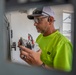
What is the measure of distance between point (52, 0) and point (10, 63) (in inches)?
19.8

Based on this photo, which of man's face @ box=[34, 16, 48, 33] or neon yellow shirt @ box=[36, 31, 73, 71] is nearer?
neon yellow shirt @ box=[36, 31, 73, 71]

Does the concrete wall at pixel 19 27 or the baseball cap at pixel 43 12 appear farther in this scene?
the concrete wall at pixel 19 27

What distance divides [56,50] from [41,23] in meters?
0.19

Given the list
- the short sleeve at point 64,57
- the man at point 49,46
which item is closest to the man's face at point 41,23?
the man at point 49,46

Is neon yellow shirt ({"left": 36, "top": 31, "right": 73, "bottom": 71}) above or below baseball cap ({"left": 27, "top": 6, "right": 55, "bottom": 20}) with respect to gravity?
below

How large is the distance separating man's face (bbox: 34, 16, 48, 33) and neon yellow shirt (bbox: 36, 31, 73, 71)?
37 millimetres

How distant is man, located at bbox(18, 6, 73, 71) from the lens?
3.78ft

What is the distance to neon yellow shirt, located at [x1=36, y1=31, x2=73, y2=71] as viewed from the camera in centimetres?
114

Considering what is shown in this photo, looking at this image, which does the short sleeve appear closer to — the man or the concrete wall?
the man

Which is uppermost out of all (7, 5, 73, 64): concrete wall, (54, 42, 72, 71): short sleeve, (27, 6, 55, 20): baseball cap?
(27, 6, 55, 20): baseball cap

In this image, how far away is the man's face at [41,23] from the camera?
1256 millimetres

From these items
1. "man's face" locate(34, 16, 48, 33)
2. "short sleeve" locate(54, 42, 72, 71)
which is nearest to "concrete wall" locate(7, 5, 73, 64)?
"man's face" locate(34, 16, 48, 33)

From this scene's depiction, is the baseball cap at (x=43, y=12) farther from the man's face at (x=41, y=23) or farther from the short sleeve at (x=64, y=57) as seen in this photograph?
the short sleeve at (x=64, y=57)

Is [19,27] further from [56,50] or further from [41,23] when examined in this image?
[56,50]
